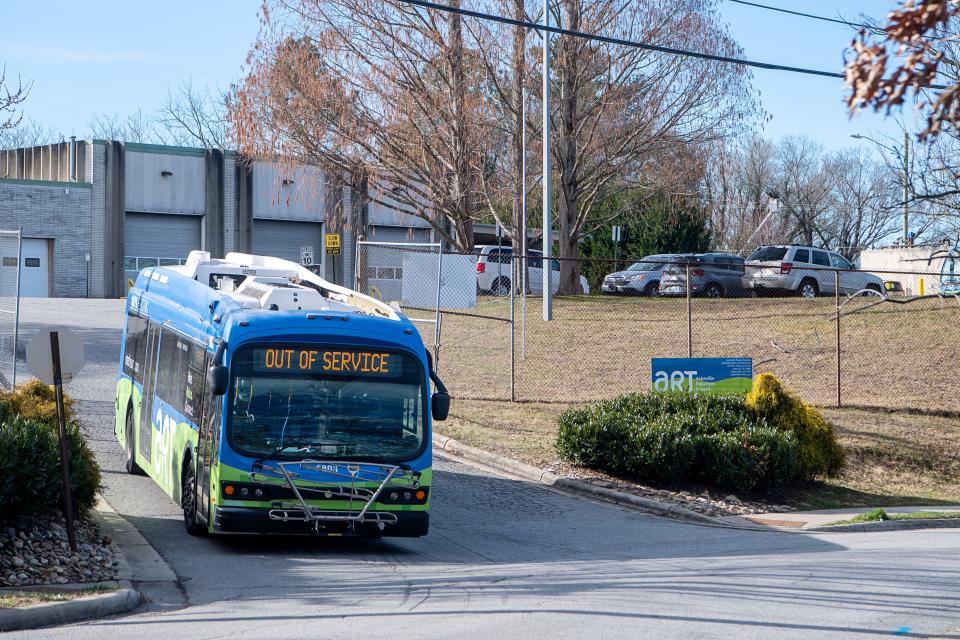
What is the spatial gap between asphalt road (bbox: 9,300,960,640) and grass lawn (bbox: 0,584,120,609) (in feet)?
1.37

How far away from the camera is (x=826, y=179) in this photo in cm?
7875

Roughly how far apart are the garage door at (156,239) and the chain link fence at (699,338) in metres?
23.4

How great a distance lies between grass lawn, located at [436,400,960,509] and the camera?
17000 mm

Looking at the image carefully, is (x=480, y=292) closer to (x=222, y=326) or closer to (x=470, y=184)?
(x=470, y=184)

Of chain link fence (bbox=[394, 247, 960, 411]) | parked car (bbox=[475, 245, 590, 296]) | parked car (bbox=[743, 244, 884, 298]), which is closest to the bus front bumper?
chain link fence (bbox=[394, 247, 960, 411])

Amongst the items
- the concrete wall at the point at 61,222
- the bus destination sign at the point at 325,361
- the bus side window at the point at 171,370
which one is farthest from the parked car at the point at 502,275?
the bus destination sign at the point at 325,361

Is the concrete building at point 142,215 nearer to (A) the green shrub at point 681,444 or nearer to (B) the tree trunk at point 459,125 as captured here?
(B) the tree trunk at point 459,125

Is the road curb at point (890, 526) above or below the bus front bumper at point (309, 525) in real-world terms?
below

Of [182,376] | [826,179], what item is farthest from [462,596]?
[826,179]

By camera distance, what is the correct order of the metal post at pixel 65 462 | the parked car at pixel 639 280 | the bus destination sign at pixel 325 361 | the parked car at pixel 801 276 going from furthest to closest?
the parked car at pixel 639 280
the parked car at pixel 801 276
the bus destination sign at pixel 325 361
the metal post at pixel 65 462

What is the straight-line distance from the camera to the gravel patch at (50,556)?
9.22 metres

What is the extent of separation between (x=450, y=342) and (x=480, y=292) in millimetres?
9502

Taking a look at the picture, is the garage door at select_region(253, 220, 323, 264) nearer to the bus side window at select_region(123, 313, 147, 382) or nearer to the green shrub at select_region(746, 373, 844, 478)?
the bus side window at select_region(123, 313, 147, 382)

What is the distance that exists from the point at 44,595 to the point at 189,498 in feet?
11.0
